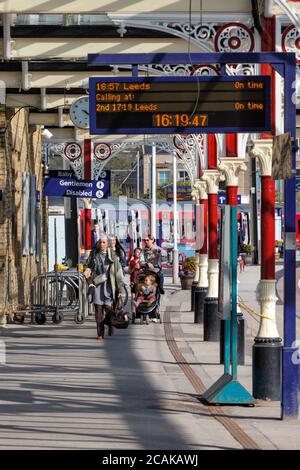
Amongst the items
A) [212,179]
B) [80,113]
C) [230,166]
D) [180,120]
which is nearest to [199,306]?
[212,179]

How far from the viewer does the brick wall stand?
2389cm

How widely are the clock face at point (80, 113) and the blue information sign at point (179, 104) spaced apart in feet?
38.1

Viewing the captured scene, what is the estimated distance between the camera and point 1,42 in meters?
18.8

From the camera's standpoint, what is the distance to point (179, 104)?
1268 centimetres

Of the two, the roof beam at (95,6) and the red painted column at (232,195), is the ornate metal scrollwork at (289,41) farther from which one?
the red painted column at (232,195)

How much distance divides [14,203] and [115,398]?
12.3 m

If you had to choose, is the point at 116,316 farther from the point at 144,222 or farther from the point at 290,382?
the point at 144,222

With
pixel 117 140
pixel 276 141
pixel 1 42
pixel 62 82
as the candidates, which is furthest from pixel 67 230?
pixel 276 141

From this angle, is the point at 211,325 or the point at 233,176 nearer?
the point at 233,176

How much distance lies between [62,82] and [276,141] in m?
10.2

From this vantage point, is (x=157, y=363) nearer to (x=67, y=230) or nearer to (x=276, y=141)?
(x=276, y=141)

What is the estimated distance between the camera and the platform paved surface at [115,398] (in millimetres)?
11008

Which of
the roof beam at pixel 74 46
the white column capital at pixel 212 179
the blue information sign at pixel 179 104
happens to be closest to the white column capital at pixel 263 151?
the blue information sign at pixel 179 104

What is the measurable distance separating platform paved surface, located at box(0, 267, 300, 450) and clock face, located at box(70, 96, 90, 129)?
13.6ft
